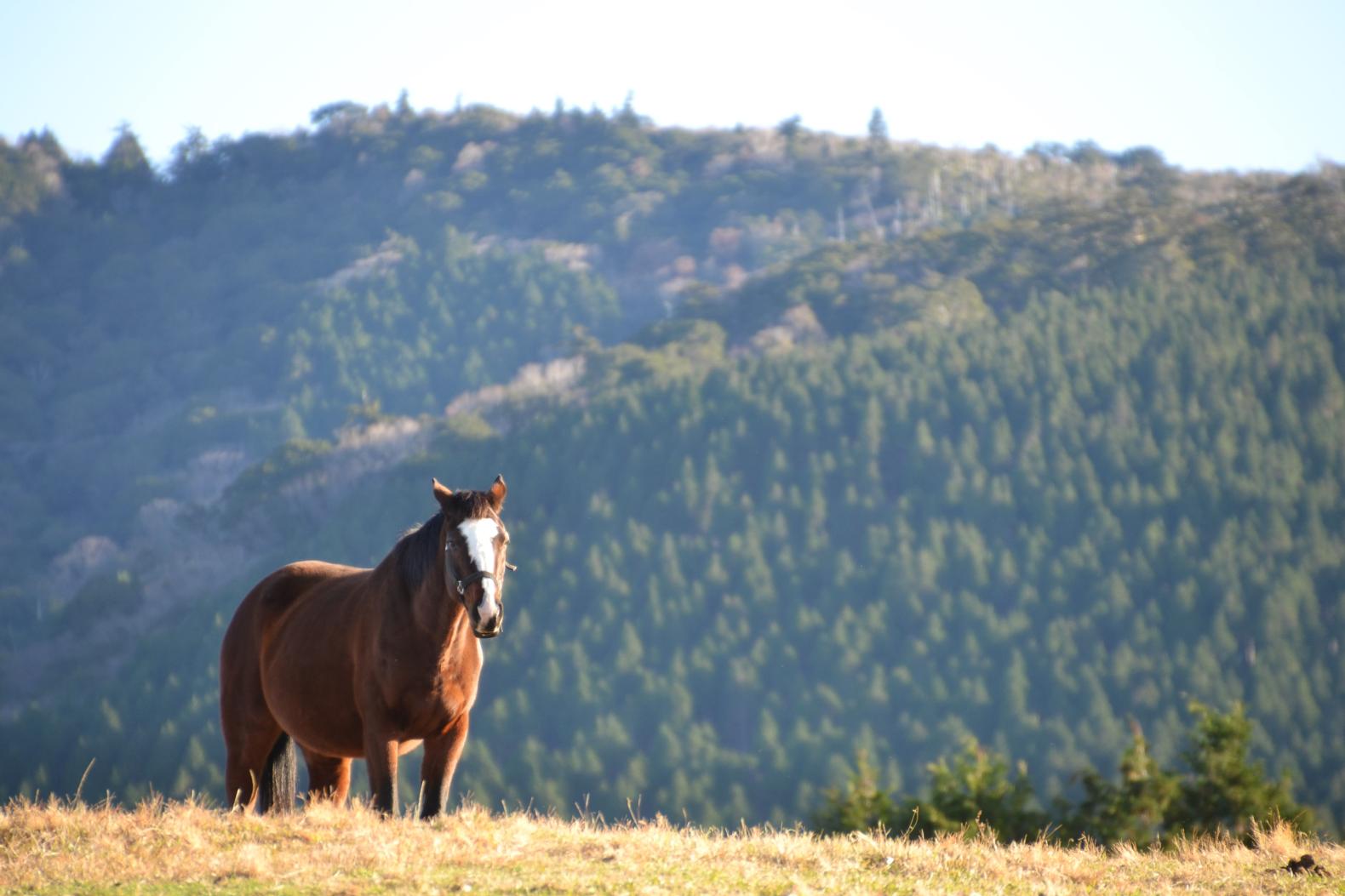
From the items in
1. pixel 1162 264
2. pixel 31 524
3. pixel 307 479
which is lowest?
pixel 31 524

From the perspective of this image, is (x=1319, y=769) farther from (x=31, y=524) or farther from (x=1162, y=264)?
(x=31, y=524)

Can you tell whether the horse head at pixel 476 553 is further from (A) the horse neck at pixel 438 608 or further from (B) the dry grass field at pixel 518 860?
(B) the dry grass field at pixel 518 860

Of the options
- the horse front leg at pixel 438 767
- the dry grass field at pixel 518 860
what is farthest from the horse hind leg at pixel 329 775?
the horse front leg at pixel 438 767

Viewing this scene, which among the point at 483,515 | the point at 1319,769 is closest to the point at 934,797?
the point at 483,515

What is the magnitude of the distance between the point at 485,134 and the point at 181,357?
54221 millimetres

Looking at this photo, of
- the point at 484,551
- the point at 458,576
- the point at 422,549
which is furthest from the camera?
the point at 422,549

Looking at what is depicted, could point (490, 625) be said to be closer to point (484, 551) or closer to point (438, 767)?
point (484, 551)

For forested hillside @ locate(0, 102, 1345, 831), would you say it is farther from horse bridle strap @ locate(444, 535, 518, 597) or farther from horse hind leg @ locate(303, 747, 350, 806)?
horse bridle strap @ locate(444, 535, 518, 597)

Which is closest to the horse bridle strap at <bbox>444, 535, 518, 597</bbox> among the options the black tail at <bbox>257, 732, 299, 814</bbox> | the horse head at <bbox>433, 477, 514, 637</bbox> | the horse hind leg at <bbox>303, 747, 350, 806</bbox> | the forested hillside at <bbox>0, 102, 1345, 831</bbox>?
the horse head at <bbox>433, 477, 514, 637</bbox>

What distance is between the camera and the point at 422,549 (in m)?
8.77

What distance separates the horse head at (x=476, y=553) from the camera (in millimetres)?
7953

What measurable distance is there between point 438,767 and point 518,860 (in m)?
1.15

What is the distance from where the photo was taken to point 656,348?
92938mm

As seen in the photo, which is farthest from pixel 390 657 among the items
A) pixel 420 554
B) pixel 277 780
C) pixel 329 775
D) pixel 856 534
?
pixel 856 534
